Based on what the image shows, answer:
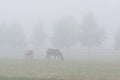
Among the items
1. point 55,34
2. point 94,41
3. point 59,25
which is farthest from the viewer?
point 59,25

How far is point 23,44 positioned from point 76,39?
16586 mm

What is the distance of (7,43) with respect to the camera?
92500mm

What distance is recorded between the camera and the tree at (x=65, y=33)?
264ft

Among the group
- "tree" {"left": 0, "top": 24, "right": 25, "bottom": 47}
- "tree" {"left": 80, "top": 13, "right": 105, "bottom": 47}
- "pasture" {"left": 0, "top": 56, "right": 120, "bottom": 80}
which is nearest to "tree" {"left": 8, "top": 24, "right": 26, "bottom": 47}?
"tree" {"left": 0, "top": 24, "right": 25, "bottom": 47}

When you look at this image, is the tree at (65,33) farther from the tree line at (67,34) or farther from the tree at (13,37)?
the tree at (13,37)

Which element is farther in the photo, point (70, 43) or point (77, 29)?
point (77, 29)

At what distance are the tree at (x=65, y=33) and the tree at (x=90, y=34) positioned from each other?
4.70 m

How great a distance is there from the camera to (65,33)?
3243 inches

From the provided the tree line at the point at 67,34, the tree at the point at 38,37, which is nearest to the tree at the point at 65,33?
the tree line at the point at 67,34

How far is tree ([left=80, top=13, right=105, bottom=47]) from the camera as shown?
7606cm

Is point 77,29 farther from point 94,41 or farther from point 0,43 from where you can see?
point 0,43

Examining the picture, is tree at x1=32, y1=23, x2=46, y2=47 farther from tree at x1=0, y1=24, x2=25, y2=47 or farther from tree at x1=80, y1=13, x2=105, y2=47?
tree at x1=80, y1=13, x2=105, y2=47

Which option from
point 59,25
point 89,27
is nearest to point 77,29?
point 59,25

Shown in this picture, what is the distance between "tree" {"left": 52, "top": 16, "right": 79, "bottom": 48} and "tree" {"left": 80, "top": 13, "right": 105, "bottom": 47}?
185 inches
